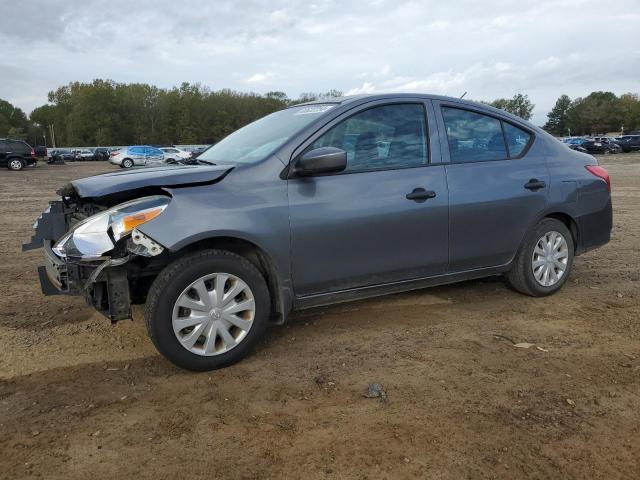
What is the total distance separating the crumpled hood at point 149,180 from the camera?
10.7 ft

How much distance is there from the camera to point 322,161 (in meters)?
3.41

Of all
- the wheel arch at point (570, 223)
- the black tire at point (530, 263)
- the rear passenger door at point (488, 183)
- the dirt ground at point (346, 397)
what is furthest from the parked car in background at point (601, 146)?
the dirt ground at point (346, 397)

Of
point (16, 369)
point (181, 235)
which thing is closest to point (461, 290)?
point (181, 235)

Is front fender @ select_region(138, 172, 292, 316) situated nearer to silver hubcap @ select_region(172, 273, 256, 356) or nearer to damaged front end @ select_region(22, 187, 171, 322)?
damaged front end @ select_region(22, 187, 171, 322)

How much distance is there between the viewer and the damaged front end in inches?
123

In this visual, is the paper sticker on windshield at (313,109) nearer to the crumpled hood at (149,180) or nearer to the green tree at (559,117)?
the crumpled hood at (149,180)

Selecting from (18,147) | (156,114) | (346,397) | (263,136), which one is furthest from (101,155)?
(346,397)

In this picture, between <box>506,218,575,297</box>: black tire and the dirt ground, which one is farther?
<box>506,218,575,297</box>: black tire

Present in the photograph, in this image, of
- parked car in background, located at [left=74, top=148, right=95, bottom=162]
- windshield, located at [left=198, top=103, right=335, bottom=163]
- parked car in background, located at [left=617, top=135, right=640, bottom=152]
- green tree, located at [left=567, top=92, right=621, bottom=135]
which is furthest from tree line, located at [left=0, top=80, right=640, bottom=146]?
windshield, located at [left=198, top=103, right=335, bottom=163]

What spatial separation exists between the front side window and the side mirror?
0.69 feet

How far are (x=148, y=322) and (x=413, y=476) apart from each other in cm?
176

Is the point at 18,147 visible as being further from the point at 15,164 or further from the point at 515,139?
the point at 515,139

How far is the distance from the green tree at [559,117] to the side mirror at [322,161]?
425ft

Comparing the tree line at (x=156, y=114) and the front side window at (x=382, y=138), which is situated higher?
the tree line at (x=156, y=114)
